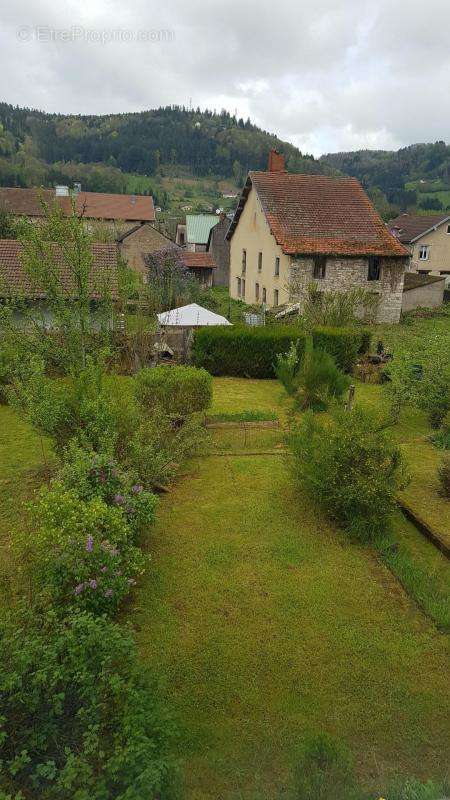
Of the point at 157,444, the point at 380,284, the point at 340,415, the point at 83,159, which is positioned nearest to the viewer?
the point at 340,415

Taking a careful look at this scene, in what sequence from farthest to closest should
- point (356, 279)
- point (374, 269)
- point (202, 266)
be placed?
1. point (202, 266)
2. point (374, 269)
3. point (356, 279)

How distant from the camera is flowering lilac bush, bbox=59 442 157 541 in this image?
20.5 ft

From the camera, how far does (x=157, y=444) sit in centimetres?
865

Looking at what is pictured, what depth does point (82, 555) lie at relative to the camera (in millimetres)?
5215

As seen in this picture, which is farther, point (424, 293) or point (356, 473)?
point (424, 293)

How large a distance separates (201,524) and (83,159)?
17470cm

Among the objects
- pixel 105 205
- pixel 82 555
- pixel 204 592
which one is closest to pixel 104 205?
pixel 105 205

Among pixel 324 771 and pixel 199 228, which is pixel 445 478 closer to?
pixel 324 771

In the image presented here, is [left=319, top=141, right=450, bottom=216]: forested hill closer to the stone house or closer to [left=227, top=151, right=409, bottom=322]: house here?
the stone house

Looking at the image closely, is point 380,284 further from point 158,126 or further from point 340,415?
point 158,126

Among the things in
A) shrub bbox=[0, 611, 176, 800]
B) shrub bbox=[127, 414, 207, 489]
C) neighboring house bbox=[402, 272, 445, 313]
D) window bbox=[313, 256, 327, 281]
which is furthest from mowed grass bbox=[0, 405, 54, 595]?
neighboring house bbox=[402, 272, 445, 313]

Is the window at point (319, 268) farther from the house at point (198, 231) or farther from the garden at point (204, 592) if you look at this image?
the house at point (198, 231)

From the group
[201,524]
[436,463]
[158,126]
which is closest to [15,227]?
[201,524]

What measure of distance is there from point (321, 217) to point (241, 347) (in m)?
14.2
